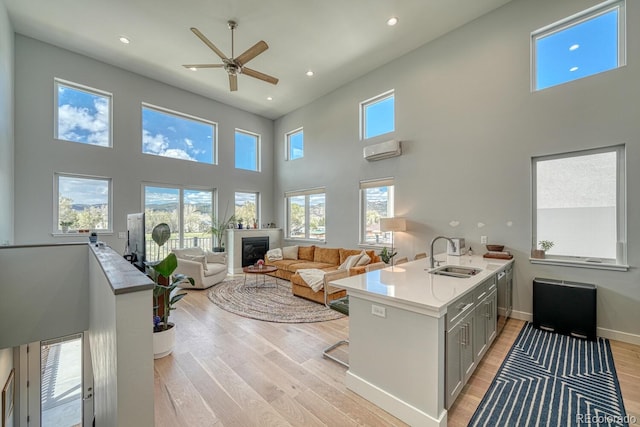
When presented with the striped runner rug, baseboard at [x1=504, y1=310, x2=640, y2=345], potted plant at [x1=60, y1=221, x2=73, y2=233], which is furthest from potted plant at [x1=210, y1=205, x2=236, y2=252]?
baseboard at [x1=504, y1=310, x2=640, y2=345]

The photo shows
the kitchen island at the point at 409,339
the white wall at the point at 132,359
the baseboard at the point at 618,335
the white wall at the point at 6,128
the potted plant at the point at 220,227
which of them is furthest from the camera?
the potted plant at the point at 220,227

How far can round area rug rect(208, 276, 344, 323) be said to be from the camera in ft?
12.1

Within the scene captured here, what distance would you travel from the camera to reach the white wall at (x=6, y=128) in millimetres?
3521

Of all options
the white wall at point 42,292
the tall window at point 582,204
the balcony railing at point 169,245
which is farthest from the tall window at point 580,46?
the balcony railing at point 169,245

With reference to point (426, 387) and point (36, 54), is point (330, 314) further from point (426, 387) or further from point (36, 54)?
point (36, 54)

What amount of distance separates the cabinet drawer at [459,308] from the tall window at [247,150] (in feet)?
21.6

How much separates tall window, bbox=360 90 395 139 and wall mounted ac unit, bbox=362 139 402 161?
41 cm

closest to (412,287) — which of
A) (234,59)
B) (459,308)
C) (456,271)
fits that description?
(459,308)

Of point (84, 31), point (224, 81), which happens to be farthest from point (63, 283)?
point (224, 81)

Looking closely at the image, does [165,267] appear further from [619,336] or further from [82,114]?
[619,336]

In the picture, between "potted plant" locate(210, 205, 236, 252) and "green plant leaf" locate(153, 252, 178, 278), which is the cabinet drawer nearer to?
"green plant leaf" locate(153, 252, 178, 278)

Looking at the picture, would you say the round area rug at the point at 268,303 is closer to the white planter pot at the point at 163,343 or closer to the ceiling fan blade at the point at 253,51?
the white planter pot at the point at 163,343

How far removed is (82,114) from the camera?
4.93 meters

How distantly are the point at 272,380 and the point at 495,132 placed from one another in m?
4.37
